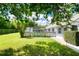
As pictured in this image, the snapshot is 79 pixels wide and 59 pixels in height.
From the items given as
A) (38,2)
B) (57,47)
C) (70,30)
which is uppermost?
(38,2)

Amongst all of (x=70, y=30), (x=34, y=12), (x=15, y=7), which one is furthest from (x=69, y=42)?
(x=15, y=7)

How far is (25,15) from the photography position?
352cm

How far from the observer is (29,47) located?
11.4 ft

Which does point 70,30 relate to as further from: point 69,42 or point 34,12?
point 34,12

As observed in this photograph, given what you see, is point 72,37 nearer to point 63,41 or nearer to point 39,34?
point 63,41

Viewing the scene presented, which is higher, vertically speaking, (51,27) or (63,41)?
(51,27)

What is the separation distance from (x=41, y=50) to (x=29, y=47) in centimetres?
24

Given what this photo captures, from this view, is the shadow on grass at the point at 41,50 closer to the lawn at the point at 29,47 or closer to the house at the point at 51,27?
the lawn at the point at 29,47

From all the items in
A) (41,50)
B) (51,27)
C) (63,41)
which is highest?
(51,27)

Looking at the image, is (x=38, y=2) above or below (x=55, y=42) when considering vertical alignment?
above

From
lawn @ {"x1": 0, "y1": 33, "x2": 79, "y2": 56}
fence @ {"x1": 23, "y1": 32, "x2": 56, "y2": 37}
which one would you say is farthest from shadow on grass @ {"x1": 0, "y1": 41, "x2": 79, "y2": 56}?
fence @ {"x1": 23, "y1": 32, "x2": 56, "y2": 37}

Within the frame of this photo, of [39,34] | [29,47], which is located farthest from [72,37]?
[29,47]

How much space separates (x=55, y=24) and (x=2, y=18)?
1036mm

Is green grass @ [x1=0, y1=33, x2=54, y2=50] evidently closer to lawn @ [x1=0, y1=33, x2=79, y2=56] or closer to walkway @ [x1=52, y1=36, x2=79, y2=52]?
lawn @ [x1=0, y1=33, x2=79, y2=56]
